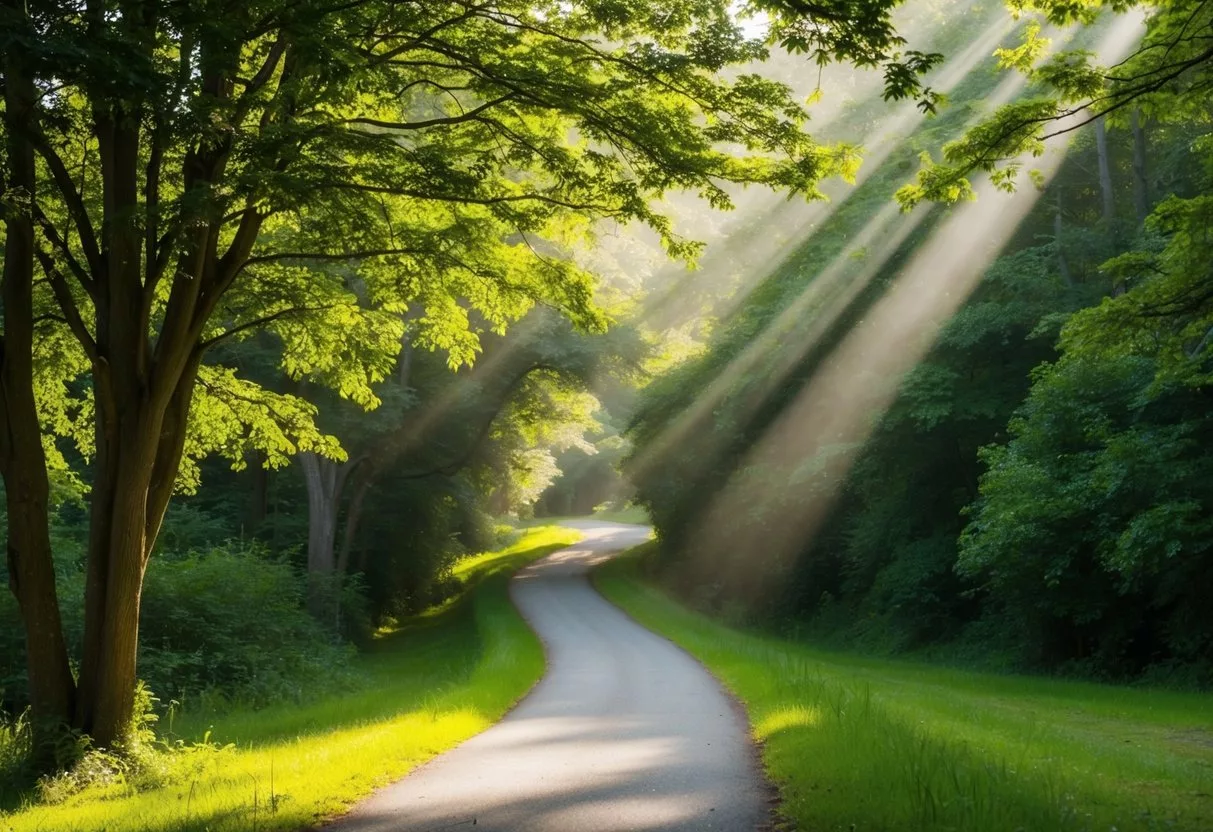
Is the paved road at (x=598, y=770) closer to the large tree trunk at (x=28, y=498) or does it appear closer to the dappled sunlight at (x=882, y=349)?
the large tree trunk at (x=28, y=498)

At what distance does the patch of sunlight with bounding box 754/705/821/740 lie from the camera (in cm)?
1070

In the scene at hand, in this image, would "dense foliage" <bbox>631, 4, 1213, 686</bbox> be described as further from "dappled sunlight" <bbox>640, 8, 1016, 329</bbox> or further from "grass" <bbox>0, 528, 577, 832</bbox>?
"grass" <bbox>0, 528, 577, 832</bbox>

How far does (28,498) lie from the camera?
33.7 ft

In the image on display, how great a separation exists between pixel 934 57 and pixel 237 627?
17899 mm

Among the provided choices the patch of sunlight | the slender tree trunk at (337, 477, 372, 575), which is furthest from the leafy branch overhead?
the slender tree trunk at (337, 477, 372, 575)

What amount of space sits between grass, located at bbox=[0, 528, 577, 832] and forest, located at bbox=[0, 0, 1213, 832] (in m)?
0.18

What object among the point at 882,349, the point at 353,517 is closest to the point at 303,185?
the point at 882,349

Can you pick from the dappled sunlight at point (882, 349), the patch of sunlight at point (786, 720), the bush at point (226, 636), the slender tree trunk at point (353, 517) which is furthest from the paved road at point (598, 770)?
the slender tree trunk at point (353, 517)

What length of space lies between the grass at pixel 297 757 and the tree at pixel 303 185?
1.61 m

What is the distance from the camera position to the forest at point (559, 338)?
940cm

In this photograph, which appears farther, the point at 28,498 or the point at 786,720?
the point at 786,720

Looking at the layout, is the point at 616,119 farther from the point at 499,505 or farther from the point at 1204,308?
the point at 499,505

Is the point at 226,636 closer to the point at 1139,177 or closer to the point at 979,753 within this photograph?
the point at 979,753

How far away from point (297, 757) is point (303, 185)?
17.0 ft
